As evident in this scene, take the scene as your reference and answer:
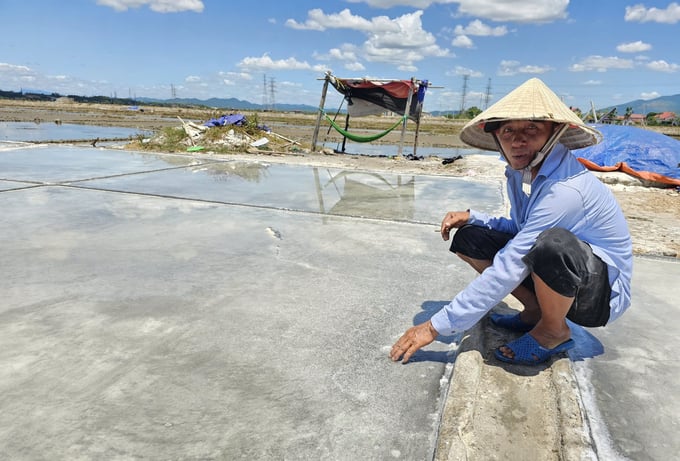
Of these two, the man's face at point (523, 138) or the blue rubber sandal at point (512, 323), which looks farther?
the blue rubber sandal at point (512, 323)

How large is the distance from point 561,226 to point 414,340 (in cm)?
58

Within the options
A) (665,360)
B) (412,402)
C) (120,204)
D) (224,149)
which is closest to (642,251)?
(665,360)

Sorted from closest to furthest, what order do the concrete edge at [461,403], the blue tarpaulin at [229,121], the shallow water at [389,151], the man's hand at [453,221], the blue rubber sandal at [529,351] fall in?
the concrete edge at [461,403] → the blue rubber sandal at [529,351] → the man's hand at [453,221] → the blue tarpaulin at [229,121] → the shallow water at [389,151]

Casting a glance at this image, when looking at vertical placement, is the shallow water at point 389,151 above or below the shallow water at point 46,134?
below

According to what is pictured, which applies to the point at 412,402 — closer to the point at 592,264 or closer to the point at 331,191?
the point at 592,264

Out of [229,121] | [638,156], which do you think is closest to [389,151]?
[229,121]

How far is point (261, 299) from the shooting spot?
199 centimetres

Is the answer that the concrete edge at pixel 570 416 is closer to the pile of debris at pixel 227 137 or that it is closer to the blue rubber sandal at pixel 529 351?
the blue rubber sandal at pixel 529 351

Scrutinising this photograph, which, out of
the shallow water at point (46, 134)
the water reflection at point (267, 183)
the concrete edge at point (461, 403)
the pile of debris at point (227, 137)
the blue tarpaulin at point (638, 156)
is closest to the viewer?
the concrete edge at point (461, 403)

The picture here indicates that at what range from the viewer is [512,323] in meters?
1.82

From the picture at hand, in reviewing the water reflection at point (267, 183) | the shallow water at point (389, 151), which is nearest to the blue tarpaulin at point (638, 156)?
the water reflection at point (267, 183)

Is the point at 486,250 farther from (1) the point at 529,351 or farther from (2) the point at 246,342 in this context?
(2) the point at 246,342

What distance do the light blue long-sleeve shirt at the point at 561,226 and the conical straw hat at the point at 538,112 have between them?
116mm

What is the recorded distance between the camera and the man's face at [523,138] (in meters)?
1.46
